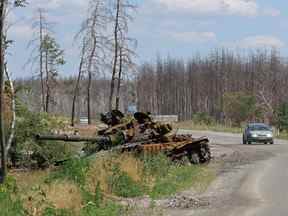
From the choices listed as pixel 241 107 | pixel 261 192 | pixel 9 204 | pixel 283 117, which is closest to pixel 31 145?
pixel 261 192

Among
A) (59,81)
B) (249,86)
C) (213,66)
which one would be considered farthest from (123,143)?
(213,66)

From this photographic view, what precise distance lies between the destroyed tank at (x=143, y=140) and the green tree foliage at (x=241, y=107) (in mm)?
47363

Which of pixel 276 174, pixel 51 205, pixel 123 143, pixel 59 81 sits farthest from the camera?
pixel 59 81

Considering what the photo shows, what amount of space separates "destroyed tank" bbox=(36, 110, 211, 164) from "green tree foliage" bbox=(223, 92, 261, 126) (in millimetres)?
47363

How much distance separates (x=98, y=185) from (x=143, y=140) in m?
11.5

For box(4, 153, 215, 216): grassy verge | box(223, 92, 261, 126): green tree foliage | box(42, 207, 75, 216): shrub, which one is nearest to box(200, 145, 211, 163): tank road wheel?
box(4, 153, 215, 216): grassy verge

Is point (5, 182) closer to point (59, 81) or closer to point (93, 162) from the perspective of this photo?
point (93, 162)

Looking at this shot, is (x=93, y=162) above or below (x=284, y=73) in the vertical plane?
below

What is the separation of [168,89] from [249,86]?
19.7 meters

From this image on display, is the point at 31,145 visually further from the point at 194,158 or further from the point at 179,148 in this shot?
the point at 194,158

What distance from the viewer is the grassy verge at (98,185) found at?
45.8ft

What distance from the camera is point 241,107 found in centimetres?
7875

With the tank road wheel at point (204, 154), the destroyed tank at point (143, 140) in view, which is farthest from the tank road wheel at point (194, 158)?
the tank road wheel at point (204, 154)

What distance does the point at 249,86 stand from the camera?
320ft
